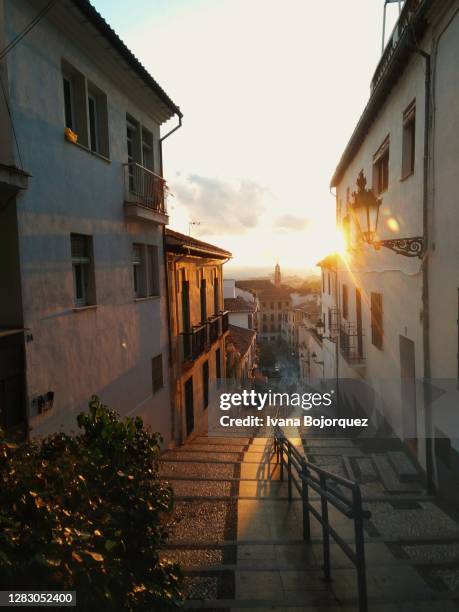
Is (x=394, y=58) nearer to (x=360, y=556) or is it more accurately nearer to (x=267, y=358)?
(x=360, y=556)

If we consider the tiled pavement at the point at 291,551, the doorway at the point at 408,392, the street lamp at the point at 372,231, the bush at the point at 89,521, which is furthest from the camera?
the doorway at the point at 408,392

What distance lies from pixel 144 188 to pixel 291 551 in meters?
7.88

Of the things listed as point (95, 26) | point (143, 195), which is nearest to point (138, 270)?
point (143, 195)

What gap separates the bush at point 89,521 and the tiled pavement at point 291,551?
1067mm

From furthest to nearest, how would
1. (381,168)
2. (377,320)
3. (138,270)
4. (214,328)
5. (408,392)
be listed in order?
(214,328) → (377,320) → (381,168) → (138,270) → (408,392)

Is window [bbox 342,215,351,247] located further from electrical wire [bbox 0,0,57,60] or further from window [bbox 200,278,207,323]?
electrical wire [bbox 0,0,57,60]

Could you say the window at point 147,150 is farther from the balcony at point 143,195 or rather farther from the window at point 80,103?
the window at point 80,103

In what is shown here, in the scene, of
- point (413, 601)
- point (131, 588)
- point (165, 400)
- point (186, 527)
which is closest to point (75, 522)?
point (131, 588)

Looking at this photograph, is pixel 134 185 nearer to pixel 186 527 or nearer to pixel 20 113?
pixel 20 113

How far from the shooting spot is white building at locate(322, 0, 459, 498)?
6301 mm

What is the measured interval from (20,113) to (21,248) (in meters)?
1.65

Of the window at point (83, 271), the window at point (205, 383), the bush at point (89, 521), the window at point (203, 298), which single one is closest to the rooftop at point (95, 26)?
the window at point (83, 271)

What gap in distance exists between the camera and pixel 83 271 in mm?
7672

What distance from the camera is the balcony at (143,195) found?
926cm
